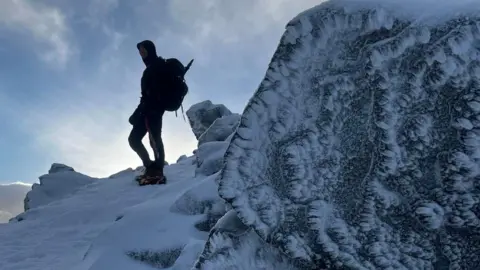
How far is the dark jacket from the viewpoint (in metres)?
5.78

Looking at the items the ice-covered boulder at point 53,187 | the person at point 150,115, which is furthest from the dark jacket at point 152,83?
the ice-covered boulder at point 53,187

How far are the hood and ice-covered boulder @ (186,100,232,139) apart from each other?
5169 millimetres

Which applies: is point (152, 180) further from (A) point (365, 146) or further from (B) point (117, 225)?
(A) point (365, 146)

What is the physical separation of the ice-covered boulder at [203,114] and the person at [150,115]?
182 inches

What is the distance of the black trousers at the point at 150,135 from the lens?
6125 mm

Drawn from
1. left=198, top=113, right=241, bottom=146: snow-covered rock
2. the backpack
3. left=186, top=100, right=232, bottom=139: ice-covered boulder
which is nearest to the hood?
the backpack

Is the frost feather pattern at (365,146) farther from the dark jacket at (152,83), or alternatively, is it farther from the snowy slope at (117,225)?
the dark jacket at (152,83)

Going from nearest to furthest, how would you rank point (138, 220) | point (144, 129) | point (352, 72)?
point (352, 72), point (138, 220), point (144, 129)

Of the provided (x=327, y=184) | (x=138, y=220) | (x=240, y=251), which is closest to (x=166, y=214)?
(x=138, y=220)

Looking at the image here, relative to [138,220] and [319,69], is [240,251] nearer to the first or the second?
[319,69]

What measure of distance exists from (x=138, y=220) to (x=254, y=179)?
194cm

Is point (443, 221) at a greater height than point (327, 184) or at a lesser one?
lesser

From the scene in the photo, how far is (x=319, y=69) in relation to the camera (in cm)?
185

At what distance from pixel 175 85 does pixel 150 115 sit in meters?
0.53
